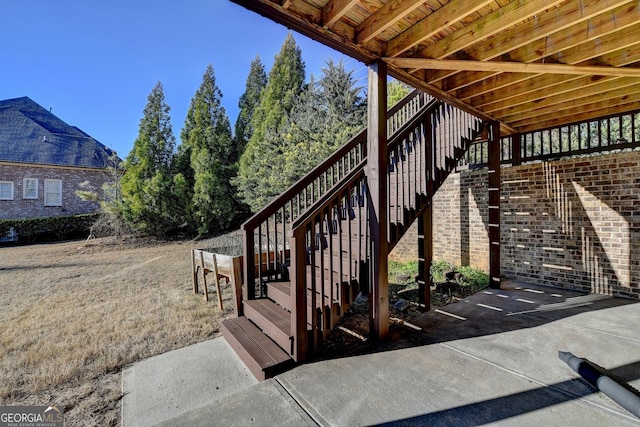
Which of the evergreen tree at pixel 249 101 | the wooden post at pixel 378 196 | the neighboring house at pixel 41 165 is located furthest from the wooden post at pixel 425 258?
the neighboring house at pixel 41 165

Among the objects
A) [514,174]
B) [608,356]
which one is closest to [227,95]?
[514,174]

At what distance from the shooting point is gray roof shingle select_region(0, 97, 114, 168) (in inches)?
559

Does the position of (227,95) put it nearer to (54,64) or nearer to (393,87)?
(54,64)

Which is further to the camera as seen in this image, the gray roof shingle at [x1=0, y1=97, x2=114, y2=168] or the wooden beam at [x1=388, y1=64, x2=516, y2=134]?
the gray roof shingle at [x1=0, y1=97, x2=114, y2=168]

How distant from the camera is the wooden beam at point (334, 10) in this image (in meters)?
1.91

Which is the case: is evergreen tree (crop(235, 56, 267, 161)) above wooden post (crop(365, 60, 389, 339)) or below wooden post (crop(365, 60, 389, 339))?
above

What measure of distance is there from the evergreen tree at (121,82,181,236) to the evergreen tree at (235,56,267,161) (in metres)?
3.16

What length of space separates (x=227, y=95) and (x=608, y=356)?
1519 cm

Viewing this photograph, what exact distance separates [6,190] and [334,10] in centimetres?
1843

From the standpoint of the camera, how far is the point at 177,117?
1317 cm

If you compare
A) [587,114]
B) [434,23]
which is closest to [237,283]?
[434,23]

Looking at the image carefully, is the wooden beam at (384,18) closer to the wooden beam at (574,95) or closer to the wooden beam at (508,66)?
the wooden beam at (508,66)

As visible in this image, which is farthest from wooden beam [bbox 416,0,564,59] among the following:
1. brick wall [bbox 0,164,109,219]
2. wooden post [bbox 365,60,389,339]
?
brick wall [bbox 0,164,109,219]

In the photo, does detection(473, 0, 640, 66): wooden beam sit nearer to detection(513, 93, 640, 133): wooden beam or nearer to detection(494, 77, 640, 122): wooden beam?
detection(494, 77, 640, 122): wooden beam
